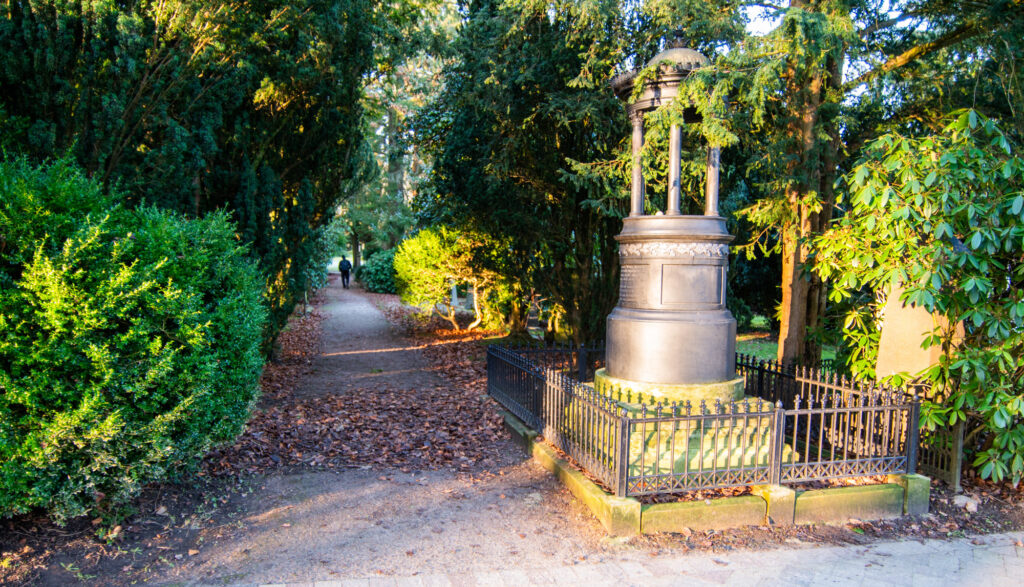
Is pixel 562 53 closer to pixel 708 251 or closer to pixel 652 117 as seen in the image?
pixel 652 117

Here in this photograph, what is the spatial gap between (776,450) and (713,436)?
1.74 feet

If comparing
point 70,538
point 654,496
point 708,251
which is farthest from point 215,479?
point 708,251

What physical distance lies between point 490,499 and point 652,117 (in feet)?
12.7

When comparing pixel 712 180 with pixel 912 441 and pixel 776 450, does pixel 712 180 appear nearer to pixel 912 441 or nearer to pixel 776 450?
pixel 776 450

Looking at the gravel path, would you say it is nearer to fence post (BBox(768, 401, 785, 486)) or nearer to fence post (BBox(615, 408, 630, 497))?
fence post (BBox(615, 408, 630, 497))

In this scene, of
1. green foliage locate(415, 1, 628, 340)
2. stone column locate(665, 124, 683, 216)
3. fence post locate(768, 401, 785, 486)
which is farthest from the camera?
green foliage locate(415, 1, 628, 340)

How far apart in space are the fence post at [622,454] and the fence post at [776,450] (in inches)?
48.1

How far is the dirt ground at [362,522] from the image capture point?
13.2 ft

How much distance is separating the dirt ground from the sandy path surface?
14 mm

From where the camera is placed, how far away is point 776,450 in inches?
189

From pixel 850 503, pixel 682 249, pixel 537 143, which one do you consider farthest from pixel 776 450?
pixel 537 143

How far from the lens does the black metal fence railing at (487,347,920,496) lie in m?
4.63

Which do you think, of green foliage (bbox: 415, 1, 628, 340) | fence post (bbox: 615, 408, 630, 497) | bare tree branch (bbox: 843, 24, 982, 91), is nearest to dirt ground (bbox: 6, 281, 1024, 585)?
fence post (bbox: 615, 408, 630, 497)

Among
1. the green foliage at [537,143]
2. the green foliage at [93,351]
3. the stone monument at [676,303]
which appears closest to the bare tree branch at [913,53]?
the green foliage at [537,143]
